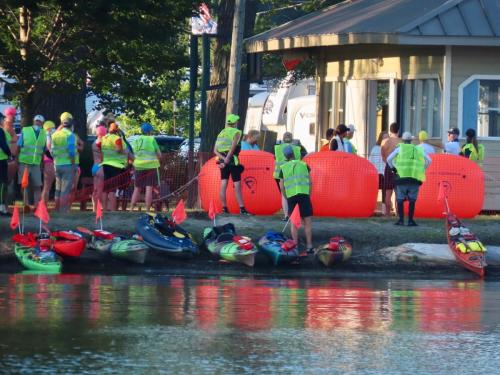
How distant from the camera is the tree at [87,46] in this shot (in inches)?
996

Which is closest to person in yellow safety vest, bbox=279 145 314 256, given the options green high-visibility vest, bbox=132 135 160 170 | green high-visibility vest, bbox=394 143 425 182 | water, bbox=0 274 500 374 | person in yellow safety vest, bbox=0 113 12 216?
green high-visibility vest, bbox=394 143 425 182

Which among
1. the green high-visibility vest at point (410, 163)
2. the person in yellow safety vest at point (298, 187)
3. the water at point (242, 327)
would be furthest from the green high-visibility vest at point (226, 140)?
the water at point (242, 327)

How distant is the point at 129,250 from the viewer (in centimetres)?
1762

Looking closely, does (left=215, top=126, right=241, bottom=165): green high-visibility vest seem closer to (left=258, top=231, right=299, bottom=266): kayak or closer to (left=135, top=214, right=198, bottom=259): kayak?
(left=135, top=214, right=198, bottom=259): kayak

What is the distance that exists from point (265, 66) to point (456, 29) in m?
23.3

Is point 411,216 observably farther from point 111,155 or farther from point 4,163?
point 4,163

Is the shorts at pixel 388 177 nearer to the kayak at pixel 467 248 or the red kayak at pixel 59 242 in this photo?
the kayak at pixel 467 248

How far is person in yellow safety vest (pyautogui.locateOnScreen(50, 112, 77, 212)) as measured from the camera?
20.6 meters

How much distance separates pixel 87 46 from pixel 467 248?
12163 millimetres

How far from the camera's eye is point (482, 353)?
34.2 feet

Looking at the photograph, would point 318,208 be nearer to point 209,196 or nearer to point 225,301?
point 209,196

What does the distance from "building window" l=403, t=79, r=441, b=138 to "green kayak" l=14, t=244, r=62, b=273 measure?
9.48 meters

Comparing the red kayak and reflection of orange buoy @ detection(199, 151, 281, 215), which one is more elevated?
reflection of orange buoy @ detection(199, 151, 281, 215)

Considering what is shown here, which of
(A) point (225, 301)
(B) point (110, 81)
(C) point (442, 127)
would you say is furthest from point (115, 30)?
(A) point (225, 301)
